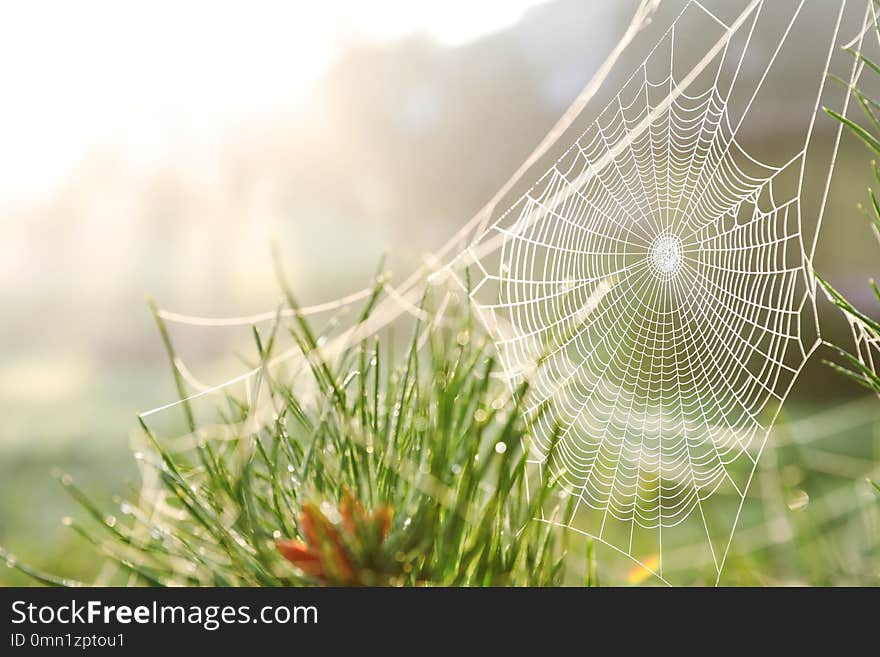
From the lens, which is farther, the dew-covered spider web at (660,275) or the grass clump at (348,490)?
the dew-covered spider web at (660,275)

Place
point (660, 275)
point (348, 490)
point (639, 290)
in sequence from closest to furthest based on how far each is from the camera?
1. point (348, 490)
2. point (660, 275)
3. point (639, 290)

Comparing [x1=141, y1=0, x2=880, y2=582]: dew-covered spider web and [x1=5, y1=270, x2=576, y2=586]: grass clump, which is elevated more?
[x1=141, y1=0, x2=880, y2=582]: dew-covered spider web

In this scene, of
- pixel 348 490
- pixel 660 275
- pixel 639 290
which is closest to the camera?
pixel 348 490

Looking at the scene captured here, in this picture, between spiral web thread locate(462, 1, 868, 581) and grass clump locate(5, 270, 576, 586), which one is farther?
spiral web thread locate(462, 1, 868, 581)

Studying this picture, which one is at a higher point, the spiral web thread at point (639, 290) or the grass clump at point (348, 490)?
the spiral web thread at point (639, 290)

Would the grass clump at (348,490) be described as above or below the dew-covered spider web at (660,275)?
below

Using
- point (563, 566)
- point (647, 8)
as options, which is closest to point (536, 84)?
point (647, 8)

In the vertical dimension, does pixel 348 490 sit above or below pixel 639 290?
below

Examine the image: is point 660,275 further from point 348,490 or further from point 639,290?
point 348,490

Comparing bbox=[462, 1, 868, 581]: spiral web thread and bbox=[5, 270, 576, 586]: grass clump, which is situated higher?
bbox=[462, 1, 868, 581]: spiral web thread

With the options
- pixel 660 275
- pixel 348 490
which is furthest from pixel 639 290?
pixel 348 490

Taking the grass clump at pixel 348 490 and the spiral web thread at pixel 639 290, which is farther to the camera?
the spiral web thread at pixel 639 290
